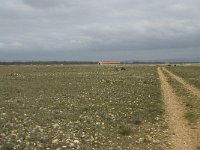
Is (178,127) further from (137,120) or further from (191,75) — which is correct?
(191,75)

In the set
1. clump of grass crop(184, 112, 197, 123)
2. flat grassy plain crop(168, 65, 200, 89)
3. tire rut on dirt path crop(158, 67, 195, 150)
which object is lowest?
flat grassy plain crop(168, 65, 200, 89)

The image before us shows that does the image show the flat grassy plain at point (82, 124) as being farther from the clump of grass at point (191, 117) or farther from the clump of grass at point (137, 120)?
the clump of grass at point (191, 117)

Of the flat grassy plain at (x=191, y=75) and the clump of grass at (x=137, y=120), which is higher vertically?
the clump of grass at (x=137, y=120)

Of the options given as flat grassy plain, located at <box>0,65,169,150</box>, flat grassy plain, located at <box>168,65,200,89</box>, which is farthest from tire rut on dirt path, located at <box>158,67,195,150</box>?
flat grassy plain, located at <box>168,65,200,89</box>

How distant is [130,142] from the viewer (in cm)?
1720

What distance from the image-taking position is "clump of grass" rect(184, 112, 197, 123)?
71.9 ft

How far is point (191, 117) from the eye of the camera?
75.2 feet

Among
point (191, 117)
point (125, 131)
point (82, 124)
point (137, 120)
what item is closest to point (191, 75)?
point (191, 117)

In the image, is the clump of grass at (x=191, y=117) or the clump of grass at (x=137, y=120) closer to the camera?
the clump of grass at (x=137, y=120)

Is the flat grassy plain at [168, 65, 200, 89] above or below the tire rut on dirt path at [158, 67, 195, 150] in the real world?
below

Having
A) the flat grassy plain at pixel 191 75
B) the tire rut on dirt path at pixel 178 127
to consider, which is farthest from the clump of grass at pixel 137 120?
the flat grassy plain at pixel 191 75

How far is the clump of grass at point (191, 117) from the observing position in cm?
2190

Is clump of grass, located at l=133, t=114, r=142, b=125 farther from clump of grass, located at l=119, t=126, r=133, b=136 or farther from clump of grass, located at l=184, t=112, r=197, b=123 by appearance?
clump of grass, located at l=184, t=112, r=197, b=123

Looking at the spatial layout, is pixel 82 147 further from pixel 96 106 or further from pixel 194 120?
pixel 96 106
